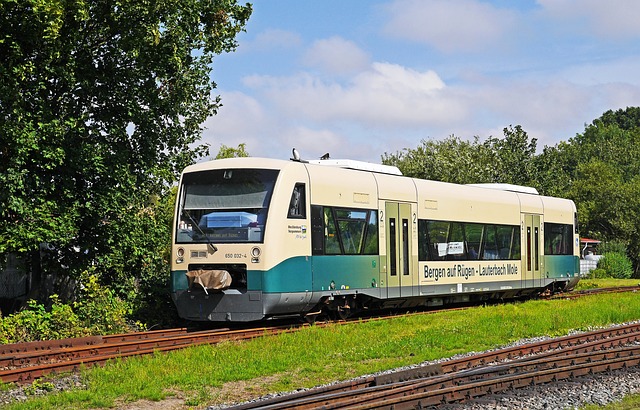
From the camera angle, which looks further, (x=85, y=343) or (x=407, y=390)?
(x=85, y=343)

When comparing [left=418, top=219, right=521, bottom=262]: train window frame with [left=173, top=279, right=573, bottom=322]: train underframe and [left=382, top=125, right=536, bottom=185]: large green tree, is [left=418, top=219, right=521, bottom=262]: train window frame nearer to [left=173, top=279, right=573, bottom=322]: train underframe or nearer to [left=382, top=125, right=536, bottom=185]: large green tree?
[left=173, top=279, right=573, bottom=322]: train underframe

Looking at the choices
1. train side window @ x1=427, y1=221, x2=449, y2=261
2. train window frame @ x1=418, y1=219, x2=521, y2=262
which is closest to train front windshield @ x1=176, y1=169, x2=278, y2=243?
train window frame @ x1=418, y1=219, x2=521, y2=262

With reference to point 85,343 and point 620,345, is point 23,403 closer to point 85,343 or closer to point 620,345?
point 85,343

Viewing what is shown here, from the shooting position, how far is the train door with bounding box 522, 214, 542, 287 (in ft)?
84.5

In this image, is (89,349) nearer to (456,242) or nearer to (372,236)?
(372,236)

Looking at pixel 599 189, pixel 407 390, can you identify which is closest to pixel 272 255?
pixel 407 390

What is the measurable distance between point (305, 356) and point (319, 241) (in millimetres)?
3943

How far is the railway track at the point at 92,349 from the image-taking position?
39.7ft

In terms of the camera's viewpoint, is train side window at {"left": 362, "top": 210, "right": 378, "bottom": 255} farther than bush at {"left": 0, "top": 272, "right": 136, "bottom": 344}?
Yes

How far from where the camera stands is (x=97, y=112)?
19.2 m

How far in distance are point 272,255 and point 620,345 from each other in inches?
264

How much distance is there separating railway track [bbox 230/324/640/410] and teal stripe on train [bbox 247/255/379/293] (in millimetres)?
4594

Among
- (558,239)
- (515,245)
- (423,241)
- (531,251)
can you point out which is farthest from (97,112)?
(558,239)

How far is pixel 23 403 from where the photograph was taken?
1034 cm
